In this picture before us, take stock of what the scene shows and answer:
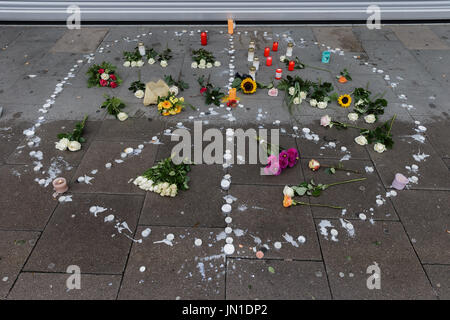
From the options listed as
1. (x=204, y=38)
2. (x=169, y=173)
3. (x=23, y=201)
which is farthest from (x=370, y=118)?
(x=23, y=201)

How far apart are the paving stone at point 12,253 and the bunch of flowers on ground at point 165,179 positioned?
4.20 feet

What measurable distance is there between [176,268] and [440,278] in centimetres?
263

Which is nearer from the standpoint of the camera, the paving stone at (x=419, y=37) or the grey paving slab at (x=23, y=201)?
the grey paving slab at (x=23, y=201)

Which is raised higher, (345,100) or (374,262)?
(345,100)

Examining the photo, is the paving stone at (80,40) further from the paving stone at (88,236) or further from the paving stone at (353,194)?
the paving stone at (353,194)

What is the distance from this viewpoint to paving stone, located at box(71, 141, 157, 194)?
3621mm

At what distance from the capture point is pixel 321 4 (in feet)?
24.5

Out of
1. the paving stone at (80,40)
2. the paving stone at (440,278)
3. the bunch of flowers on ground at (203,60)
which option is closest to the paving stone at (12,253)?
the paving stone at (440,278)

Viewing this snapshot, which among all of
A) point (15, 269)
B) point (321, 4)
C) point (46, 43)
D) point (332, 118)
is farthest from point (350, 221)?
point (46, 43)

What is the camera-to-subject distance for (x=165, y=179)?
3578 millimetres

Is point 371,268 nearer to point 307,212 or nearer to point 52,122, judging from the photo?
point 307,212

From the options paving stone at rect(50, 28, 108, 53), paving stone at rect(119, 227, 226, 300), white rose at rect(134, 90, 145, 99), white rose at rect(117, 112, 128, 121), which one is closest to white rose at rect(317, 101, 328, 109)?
paving stone at rect(119, 227, 226, 300)

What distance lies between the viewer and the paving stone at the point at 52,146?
3968 millimetres

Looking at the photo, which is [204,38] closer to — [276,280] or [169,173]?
[169,173]
